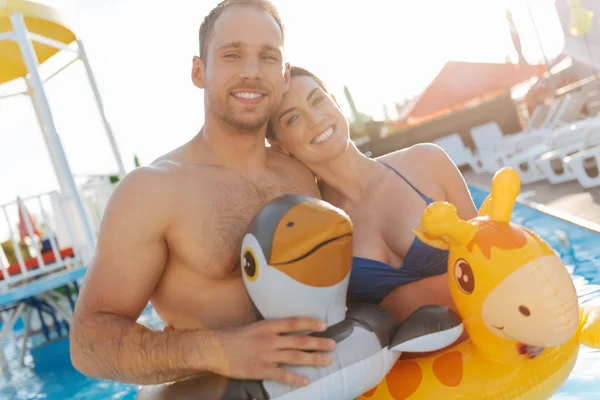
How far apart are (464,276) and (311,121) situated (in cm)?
80

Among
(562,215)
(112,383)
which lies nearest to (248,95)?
(562,215)

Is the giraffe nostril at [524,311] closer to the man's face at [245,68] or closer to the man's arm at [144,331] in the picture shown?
the man's arm at [144,331]

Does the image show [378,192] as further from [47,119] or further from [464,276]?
[47,119]

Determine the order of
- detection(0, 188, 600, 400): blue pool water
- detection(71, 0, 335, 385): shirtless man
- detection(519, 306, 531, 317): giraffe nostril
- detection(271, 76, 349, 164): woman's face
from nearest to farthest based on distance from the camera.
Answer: detection(519, 306, 531, 317): giraffe nostril < detection(71, 0, 335, 385): shirtless man < detection(271, 76, 349, 164): woman's face < detection(0, 188, 600, 400): blue pool water

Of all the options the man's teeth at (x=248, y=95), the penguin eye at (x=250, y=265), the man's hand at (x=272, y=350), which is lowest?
the man's hand at (x=272, y=350)

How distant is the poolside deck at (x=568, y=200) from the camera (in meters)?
5.51

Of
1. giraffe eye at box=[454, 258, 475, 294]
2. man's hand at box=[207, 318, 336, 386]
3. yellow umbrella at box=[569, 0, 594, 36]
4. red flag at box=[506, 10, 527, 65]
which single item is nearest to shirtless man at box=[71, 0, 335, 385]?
man's hand at box=[207, 318, 336, 386]

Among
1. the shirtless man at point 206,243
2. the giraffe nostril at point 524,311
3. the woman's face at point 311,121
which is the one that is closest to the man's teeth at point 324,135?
the woman's face at point 311,121

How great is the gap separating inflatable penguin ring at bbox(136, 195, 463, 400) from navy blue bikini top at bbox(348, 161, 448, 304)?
35 centimetres

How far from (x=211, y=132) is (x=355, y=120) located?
18.2m

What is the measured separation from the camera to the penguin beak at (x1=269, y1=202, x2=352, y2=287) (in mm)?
1290

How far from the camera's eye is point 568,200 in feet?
21.3

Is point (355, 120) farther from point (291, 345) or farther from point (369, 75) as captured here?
point (291, 345)

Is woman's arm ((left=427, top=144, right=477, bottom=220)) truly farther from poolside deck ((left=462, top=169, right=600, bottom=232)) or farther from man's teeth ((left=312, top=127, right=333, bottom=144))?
poolside deck ((left=462, top=169, right=600, bottom=232))
